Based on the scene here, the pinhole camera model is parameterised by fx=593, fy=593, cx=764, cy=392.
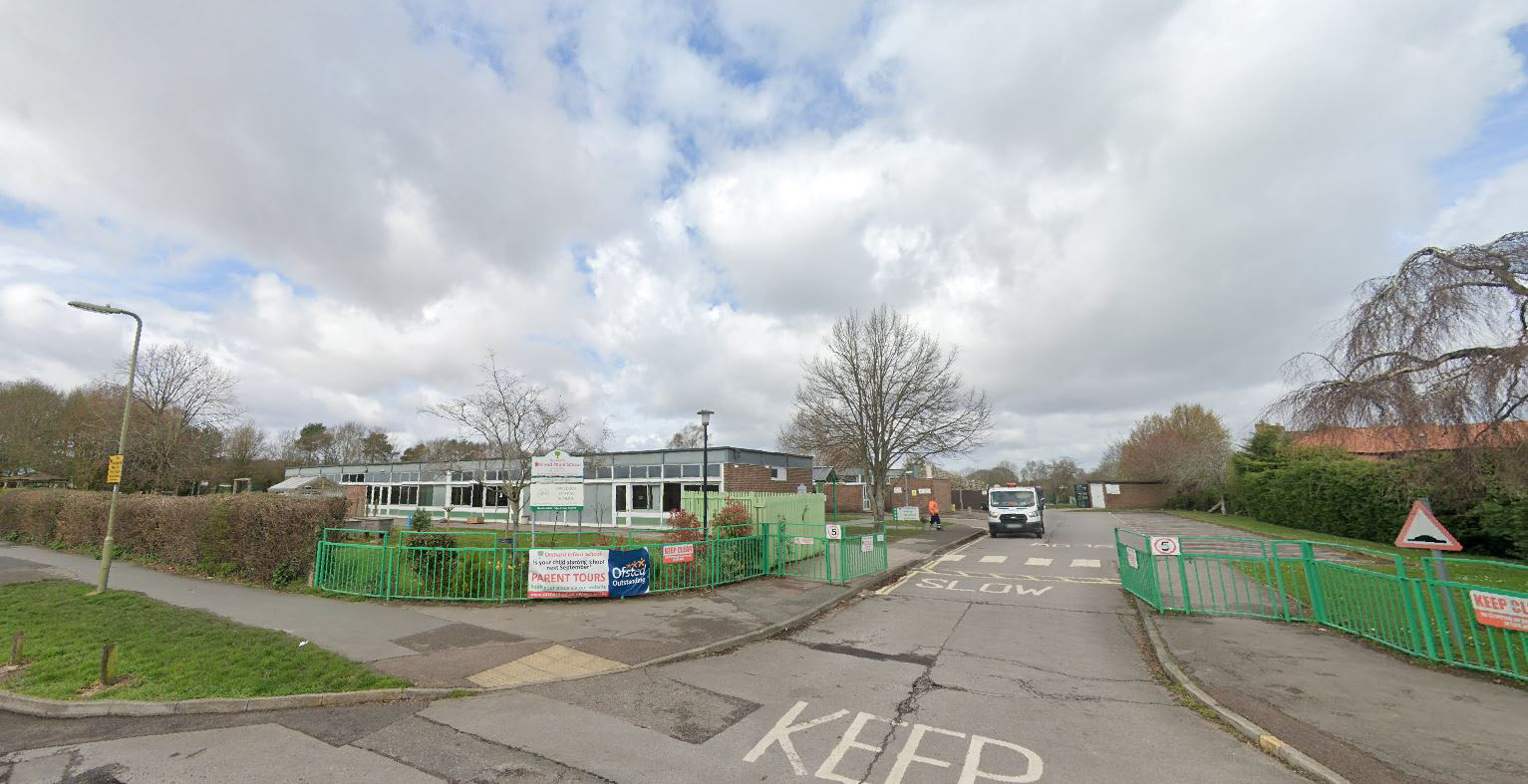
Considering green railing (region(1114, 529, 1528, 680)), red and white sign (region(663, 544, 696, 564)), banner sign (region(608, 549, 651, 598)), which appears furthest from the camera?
red and white sign (region(663, 544, 696, 564))

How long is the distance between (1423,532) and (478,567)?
1364cm

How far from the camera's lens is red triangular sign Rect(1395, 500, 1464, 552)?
7.08 metres

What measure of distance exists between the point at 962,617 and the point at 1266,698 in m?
4.54

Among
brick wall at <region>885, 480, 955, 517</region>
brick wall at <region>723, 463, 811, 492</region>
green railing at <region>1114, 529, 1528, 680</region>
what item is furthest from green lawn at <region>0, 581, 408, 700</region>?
brick wall at <region>885, 480, 955, 517</region>

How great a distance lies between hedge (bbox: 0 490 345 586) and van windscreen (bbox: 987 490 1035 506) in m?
25.6

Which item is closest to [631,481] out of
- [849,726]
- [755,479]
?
[755,479]

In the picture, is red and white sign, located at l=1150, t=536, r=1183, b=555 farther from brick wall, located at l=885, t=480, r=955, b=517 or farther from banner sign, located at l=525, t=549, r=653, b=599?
brick wall, located at l=885, t=480, r=955, b=517

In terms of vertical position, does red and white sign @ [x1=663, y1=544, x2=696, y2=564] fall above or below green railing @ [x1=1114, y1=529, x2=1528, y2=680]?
above

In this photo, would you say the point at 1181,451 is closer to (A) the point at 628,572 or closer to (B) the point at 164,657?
(A) the point at 628,572

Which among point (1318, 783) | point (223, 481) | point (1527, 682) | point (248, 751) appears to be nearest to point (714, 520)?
point (248, 751)

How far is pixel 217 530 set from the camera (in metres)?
12.8

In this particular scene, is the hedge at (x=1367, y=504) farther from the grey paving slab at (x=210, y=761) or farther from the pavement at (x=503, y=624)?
the grey paving slab at (x=210, y=761)

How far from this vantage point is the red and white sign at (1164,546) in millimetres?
10008

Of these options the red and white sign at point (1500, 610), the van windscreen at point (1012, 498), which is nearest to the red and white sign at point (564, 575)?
the red and white sign at point (1500, 610)
